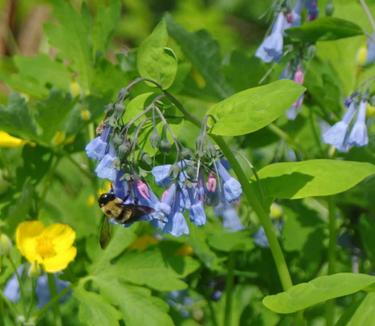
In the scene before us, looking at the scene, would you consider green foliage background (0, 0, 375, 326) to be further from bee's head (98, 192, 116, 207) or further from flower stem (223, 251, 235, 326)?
bee's head (98, 192, 116, 207)

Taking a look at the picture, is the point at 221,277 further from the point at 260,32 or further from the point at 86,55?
the point at 260,32

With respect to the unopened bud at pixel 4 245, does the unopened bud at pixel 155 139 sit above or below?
above

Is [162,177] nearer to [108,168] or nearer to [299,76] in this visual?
[108,168]

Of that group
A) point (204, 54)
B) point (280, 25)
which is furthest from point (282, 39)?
point (204, 54)

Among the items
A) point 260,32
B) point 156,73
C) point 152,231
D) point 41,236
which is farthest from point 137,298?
point 260,32

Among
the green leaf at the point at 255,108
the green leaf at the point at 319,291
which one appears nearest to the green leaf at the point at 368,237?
the green leaf at the point at 319,291

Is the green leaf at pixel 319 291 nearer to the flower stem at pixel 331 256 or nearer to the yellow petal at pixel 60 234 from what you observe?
the flower stem at pixel 331 256

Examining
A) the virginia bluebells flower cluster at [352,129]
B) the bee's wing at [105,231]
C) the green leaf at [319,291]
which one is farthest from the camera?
the virginia bluebells flower cluster at [352,129]
